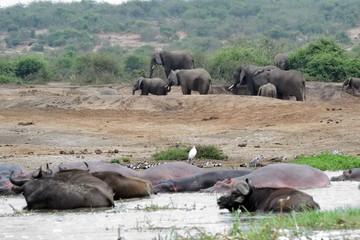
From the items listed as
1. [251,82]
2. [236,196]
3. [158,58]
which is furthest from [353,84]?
[236,196]

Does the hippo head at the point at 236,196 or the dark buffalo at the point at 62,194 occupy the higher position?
the hippo head at the point at 236,196

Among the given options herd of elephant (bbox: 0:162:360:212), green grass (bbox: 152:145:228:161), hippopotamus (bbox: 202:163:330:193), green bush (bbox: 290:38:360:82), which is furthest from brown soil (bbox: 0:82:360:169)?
green bush (bbox: 290:38:360:82)

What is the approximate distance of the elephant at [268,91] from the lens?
33.4 meters

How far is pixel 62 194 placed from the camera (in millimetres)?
12172

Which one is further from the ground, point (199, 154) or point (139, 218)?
point (139, 218)

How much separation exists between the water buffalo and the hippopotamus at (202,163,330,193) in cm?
197

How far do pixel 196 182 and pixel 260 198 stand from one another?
299 centimetres

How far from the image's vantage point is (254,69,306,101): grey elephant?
33.7m

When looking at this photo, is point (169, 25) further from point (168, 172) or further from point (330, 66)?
point (168, 172)

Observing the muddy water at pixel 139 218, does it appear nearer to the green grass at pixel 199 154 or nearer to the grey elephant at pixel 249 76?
the green grass at pixel 199 154

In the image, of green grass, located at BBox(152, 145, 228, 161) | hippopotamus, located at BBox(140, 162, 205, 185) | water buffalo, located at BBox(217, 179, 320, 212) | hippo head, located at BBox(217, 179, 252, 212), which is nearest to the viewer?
water buffalo, located at BBox(217, 179, 320, 212)

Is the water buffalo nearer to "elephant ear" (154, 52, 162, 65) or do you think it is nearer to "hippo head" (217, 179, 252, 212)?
"hippo head" (217, 179, 252, 212)

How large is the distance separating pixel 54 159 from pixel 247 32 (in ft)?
320

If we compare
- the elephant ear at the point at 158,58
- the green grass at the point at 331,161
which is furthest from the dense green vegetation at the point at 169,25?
the green grass at the point at 331,161
